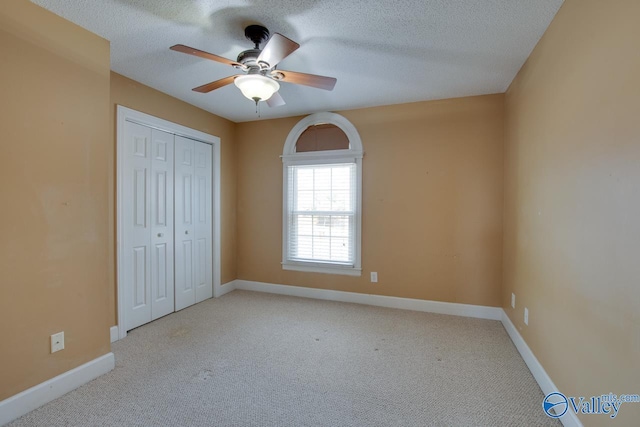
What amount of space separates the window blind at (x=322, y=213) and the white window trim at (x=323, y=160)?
55 mm

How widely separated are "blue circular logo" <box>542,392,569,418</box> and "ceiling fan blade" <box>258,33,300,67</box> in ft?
8.51

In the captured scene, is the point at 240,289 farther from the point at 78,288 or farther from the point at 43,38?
the point at 43,38

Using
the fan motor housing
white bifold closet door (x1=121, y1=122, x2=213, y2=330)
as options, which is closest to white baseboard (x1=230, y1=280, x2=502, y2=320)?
Answer: white bifold closet door (x1=121, y1=122, x2=213, y2=330)

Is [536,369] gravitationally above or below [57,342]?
below

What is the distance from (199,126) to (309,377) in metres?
3.18

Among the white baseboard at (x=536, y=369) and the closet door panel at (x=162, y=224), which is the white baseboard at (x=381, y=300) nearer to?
the white baseboard at (x=536, y=369)

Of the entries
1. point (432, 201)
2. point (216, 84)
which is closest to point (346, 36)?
point (216, 84)

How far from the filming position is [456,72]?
2.69 m

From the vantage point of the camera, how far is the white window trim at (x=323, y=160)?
12.1 ft

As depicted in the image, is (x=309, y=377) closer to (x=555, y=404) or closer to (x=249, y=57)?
(x=555, y=404)

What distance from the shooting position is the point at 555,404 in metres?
1.74

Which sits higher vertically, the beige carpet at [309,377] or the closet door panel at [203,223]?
the closet door panel at [203,223]

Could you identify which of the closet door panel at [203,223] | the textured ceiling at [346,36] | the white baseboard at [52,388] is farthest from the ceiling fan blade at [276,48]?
the white baseboard at [52,388]

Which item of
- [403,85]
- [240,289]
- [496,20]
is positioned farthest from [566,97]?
[240,289]
